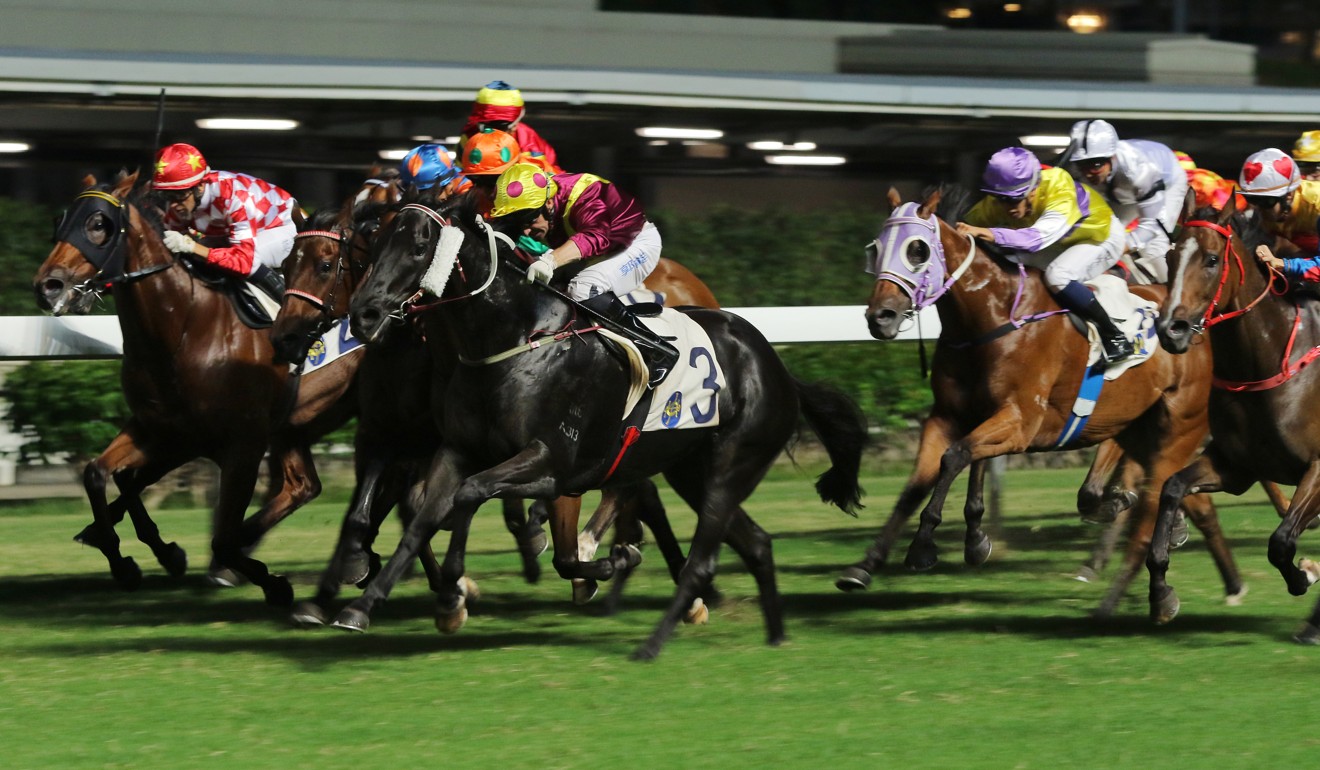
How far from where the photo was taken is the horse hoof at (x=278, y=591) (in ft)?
21.2

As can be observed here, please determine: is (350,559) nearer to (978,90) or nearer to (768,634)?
(768,634)

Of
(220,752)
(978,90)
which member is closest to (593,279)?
(220,752)

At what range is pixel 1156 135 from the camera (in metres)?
13.8

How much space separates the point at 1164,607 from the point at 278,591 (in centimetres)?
317

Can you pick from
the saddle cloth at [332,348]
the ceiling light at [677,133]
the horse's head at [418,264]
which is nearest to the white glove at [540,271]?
the horse's head at [418,264]

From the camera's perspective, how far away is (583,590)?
6613 mm

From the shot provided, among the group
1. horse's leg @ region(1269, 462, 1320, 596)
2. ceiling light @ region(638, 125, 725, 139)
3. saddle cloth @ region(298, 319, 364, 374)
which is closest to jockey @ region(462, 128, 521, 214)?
saddle cloth @ region(298, 319, 364, 374)

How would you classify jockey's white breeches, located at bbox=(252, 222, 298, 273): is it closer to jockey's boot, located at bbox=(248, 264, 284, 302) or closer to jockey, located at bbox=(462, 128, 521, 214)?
jockey's boot, located at bbox=(248, 264, 284, 302)

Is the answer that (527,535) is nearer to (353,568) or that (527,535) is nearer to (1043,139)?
(353,568)

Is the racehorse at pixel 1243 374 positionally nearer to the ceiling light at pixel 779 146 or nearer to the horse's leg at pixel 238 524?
the horse's leg at pixel 238 524

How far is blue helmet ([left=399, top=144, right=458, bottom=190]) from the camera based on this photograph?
6.36 metres

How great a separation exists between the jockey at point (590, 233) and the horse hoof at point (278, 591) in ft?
5.33

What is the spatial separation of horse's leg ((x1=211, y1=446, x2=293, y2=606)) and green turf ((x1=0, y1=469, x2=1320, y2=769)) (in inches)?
4.7

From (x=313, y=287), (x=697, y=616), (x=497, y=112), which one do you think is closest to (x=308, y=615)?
(x=313, y=287)
